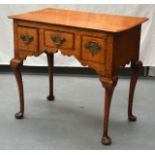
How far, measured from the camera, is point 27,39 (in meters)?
2.07

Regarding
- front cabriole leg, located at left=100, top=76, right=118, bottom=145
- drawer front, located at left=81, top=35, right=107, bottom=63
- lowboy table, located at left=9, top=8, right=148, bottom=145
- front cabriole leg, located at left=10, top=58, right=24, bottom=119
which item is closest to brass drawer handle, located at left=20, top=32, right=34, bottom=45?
lowboy table, located at left=9, top=8, right=148, bottom=145

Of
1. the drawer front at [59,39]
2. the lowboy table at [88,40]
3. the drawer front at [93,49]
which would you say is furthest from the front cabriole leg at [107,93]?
the drawer front at [59,39]

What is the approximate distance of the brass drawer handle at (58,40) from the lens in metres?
1.96

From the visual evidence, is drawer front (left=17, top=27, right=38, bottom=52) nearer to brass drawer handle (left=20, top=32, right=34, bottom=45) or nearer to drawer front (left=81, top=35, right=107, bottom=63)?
brass drawer handle (left=20, top=32, right=34, bottom=45)

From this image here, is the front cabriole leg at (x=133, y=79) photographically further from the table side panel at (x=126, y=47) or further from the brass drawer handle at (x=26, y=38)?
the brass drawer handle at (x=26, y=38)

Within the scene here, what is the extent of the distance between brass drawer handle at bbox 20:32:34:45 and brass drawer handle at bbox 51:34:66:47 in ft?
0.49

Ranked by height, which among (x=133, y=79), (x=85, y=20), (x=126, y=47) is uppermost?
(x=85, y=20)

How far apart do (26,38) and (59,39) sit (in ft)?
0.74

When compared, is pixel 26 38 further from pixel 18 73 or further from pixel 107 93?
pixel 107 93

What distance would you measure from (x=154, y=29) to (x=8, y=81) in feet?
4.27

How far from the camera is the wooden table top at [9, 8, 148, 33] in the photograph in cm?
187

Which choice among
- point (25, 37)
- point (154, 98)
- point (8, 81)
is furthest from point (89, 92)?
point (25, 37)

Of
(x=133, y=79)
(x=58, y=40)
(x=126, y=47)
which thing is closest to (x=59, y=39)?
(x=58, y=40)
